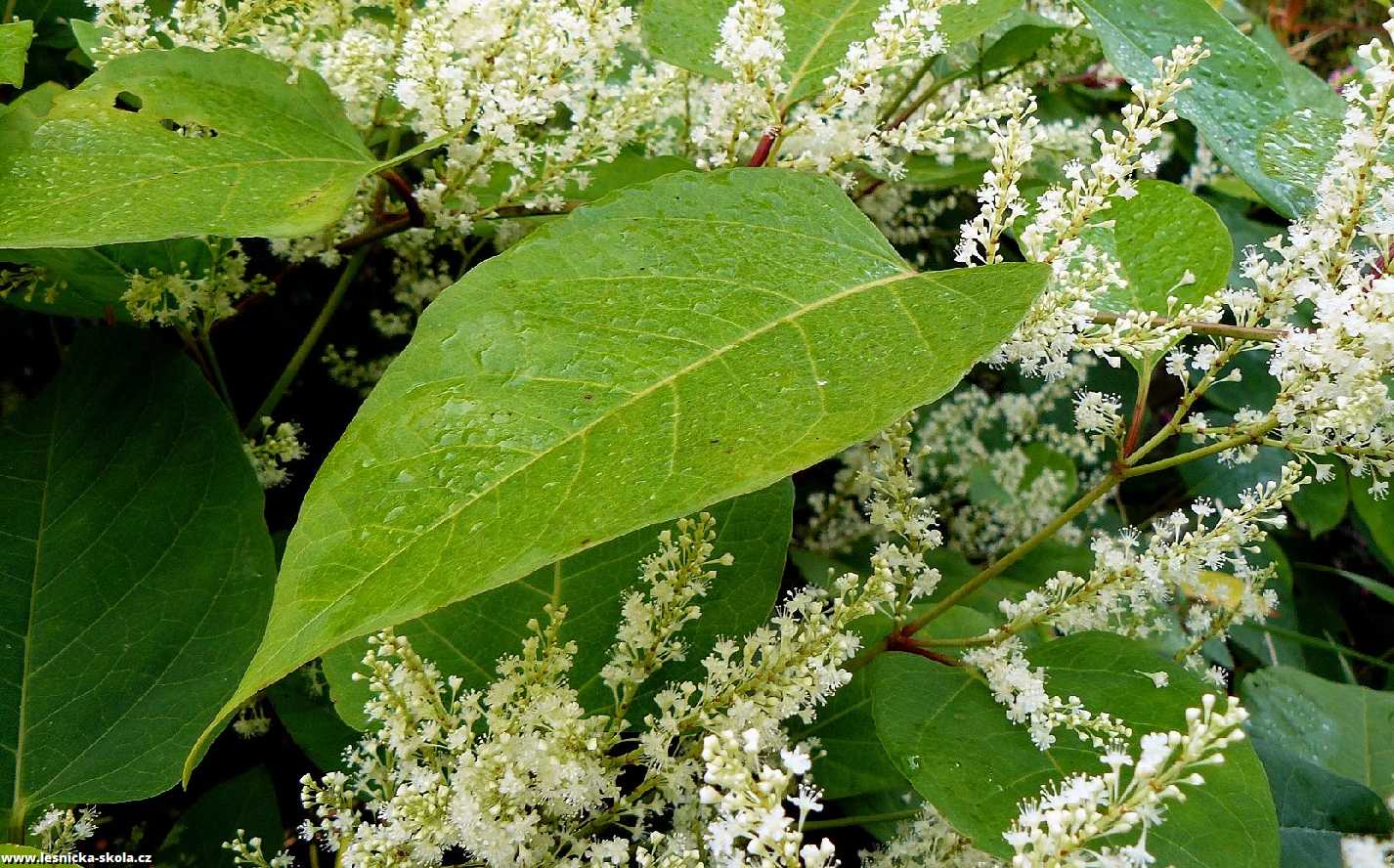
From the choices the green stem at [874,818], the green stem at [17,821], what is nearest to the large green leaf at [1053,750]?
the green stem at [874,818]

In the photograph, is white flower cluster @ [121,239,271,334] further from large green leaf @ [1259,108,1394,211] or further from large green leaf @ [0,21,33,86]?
large green leaf @ [1259,108,1394,211]

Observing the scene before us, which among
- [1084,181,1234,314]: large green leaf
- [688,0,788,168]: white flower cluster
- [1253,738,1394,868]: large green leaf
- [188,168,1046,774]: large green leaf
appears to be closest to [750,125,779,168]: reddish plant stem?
[688,0,788,168]: white flower cluster

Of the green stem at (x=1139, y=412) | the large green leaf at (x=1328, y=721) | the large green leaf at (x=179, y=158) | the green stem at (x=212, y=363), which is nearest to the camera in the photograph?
the large green leaf at (x=179, y=158)

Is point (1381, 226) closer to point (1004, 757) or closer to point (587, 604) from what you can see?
point (1004, 757)

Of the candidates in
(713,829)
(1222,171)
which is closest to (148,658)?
(713,829)

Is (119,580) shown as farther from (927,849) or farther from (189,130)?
(927,849)

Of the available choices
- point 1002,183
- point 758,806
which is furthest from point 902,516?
point 758,806

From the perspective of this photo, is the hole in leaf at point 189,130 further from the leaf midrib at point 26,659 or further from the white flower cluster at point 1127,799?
the white flower cluster at point 1127,799
